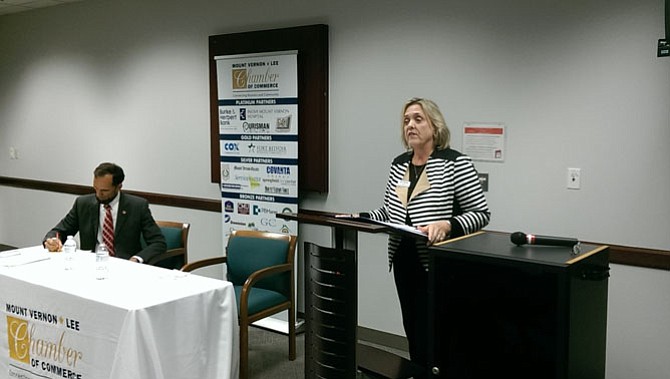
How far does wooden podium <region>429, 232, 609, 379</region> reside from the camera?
4.72 ft

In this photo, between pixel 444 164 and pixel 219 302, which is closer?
pixel 444 164

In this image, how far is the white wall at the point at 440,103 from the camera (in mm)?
3180

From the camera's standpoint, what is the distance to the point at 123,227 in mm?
3844

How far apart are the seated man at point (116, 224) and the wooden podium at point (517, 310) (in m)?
2.60

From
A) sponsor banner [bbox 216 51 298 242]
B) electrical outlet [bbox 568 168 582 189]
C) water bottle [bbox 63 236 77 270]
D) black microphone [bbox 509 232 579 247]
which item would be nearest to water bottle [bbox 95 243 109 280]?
water bottle [bbox 63 236 77 270]

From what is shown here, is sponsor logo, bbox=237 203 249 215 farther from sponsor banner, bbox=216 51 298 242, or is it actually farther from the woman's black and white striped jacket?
the woman's black and white striped jacket

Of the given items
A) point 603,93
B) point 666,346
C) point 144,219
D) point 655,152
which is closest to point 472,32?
point 603,93

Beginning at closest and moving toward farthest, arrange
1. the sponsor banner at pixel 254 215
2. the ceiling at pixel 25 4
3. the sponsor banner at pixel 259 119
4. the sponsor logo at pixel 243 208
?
the sponsor banner at pixel 259 119 < the sponsor banner at pixel 254 215 < the sponsor logo at pixel 243 208 < the ceiling at pixel 25 4

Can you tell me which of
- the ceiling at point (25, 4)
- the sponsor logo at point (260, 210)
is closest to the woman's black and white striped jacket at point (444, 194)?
the sponsor logo at point (260, 210)

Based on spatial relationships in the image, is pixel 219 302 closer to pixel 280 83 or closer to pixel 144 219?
pixel 144 219

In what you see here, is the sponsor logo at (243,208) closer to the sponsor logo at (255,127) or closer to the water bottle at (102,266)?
the sponsor logo at (255,127)

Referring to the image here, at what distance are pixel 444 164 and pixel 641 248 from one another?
1390 mm

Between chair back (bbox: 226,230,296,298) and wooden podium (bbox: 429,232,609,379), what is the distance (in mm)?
2220

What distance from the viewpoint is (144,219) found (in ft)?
12.8
